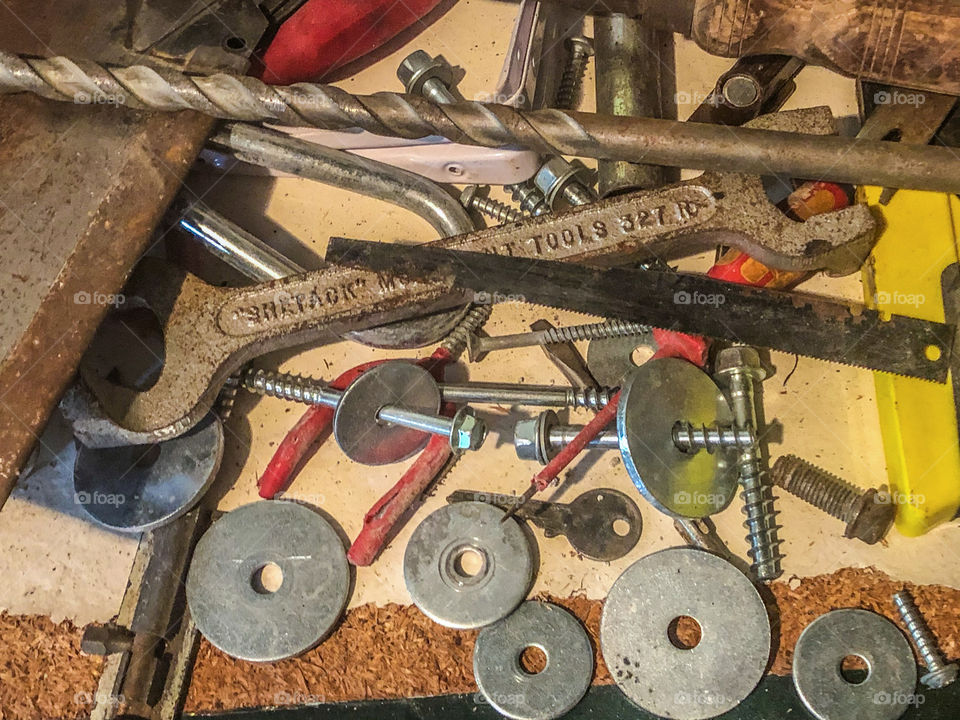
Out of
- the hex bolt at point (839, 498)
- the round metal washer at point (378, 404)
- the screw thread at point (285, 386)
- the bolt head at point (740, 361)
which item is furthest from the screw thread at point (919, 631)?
the screw thread at point (285, 386)

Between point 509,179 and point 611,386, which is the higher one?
point 509,179

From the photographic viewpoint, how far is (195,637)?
1.64 m

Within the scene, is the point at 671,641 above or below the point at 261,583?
above

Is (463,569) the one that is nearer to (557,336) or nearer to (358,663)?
(358,663)

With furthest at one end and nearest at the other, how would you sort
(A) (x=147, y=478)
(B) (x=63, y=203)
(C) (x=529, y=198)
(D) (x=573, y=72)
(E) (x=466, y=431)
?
(D) (x=573, y=72)
(C) (x=529, y=198)
(A) (x=147, y=478)
(B) (x=63, y=203)
(E) (x=466, y=431)

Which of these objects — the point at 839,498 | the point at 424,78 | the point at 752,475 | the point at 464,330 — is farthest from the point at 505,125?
the point at 839,498

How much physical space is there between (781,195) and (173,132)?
127 centimetres

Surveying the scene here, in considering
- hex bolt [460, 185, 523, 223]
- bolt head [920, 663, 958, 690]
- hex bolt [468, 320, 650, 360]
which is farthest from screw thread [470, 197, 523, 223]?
bolt head [920, 663, 958, 690]

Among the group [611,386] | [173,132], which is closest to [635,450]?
[611,386]

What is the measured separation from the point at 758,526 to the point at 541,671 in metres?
0.52

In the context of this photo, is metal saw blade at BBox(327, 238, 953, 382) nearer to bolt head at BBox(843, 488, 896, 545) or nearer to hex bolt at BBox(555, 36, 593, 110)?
bolt head at BBox(843, 488, 896, 545)

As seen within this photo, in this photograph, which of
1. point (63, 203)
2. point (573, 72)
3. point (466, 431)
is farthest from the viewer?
point (573, 72)

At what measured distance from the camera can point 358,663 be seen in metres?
1.62

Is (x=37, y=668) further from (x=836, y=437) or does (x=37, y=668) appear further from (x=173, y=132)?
(x=836, y=437)
